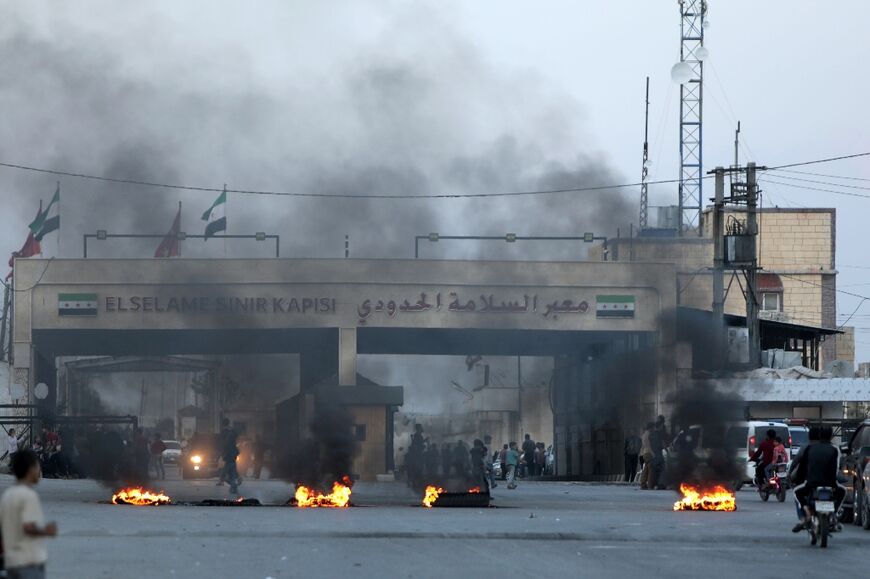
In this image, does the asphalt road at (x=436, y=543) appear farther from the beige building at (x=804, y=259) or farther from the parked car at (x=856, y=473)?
the beige building at (x=804, y=259)

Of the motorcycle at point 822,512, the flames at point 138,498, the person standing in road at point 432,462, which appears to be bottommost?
the flames at point 138,498

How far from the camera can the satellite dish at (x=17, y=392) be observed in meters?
48.7

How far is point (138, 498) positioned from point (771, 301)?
186 feet

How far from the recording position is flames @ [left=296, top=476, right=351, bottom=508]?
27875 mm

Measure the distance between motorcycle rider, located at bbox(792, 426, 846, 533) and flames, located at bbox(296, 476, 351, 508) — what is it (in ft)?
34.4

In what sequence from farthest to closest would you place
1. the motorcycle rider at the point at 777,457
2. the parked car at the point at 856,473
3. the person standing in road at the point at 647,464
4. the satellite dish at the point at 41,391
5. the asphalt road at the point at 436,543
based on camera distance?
the satellite dish at the point at 41,391
the person standing in road at the point at 647,464
the motorcycle rider at the point at 777,457
the parked car at the point at 856,473
the asphalt road at the point at 436,543

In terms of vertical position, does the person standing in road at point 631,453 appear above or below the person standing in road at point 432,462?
below

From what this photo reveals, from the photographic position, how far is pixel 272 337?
51.1m

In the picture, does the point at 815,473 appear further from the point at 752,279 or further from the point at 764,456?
the point at 752,279

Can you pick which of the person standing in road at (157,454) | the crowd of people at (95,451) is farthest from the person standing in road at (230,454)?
the person standing in road at (157,454)

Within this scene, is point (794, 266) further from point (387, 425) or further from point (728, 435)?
point (728, 435)

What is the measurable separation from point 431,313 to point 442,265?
67.0 inches

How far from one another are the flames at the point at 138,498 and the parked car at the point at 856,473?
1180cm

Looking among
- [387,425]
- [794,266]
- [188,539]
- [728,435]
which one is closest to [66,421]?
[387,425]
